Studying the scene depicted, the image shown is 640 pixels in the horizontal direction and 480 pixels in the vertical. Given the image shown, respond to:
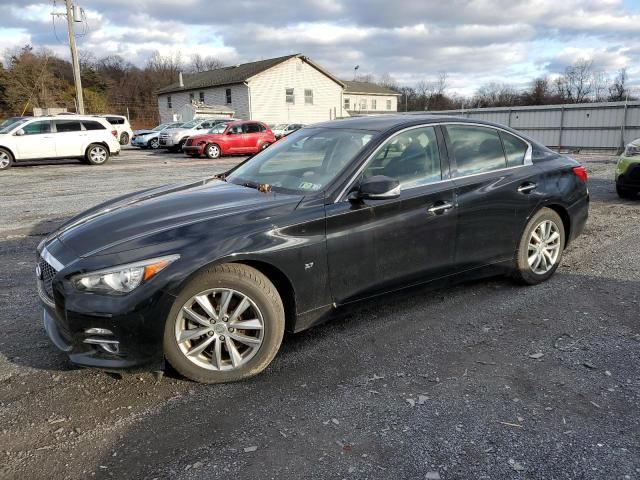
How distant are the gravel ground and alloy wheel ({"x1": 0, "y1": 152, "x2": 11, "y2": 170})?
47.9 feet

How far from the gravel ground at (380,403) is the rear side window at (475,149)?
1.17m

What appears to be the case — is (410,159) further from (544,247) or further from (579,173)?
(579,173)

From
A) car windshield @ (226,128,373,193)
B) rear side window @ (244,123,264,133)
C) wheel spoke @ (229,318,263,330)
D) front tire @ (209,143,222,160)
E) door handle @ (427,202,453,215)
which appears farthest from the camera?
rear side window @ (244,123,264,133)

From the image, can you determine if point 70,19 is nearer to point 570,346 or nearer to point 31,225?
point 31,225

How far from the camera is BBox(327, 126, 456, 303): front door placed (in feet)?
11.4

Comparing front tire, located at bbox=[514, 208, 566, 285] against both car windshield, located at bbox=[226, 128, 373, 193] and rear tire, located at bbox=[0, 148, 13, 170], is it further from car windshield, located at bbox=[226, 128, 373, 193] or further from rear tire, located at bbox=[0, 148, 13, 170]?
rear tire, located at bbox=[0, 148, 13, 170]

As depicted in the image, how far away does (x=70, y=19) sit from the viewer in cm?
2767

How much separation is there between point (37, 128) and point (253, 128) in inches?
350

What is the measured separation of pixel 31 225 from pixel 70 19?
980 inches

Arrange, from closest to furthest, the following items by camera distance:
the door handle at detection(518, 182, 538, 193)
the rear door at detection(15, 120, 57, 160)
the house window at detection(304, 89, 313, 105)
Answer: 1. the door handle at detection(518, 182, 538, 193)
2. the rear door at detection(15, 120, 57, 160)
3. the house window at detection(304, 89, 313, 105)

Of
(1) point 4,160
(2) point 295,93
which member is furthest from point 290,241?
(2) point 295,93

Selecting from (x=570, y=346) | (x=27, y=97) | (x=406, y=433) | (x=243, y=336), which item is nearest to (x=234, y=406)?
(x=243, y=336)

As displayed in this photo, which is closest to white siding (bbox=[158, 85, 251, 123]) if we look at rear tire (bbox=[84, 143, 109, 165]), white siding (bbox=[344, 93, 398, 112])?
white siding (bbox=[344, 93, 398, 112])

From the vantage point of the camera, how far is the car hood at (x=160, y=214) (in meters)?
3.03
